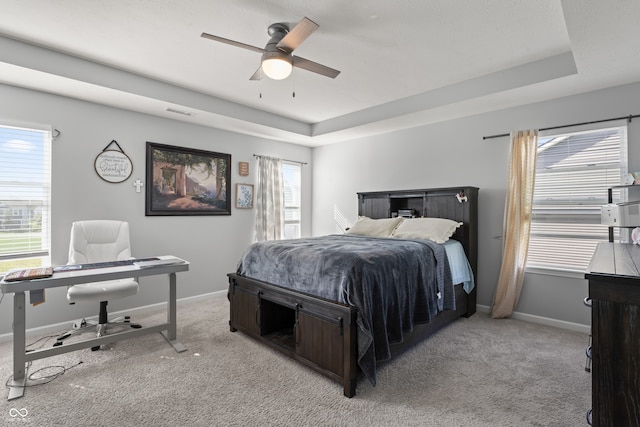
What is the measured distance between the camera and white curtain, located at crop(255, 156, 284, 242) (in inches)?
196

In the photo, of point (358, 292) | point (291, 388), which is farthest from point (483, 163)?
point (291, 388)

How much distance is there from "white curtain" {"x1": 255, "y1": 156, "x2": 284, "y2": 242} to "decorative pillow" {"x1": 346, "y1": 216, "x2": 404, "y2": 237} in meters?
1.42

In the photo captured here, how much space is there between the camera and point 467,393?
7.02ft

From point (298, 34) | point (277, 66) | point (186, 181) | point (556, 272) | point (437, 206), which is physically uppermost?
point (298, 34)

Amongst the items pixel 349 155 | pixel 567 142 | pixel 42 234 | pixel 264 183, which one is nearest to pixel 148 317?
pixel 42 234

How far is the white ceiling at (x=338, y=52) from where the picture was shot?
2.18m

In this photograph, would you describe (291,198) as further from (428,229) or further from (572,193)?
(572,193)

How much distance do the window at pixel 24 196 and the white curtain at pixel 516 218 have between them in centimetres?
494

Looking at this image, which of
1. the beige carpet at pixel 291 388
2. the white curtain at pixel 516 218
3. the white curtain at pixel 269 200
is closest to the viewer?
the beige carpet at pixel 291 388

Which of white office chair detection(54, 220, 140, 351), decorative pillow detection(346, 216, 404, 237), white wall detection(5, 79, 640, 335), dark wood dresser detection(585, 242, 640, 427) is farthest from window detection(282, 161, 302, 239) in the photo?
dark wood dresser detection(585, 242, 640, 427)

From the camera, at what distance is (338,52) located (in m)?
2.81

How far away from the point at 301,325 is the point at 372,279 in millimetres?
696

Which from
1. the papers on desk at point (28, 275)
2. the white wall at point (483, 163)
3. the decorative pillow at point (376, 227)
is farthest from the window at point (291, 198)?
the papers on desk at point (28, 275)

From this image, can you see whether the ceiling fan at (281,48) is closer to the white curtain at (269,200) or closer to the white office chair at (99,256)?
the white office chair at (99,256)
